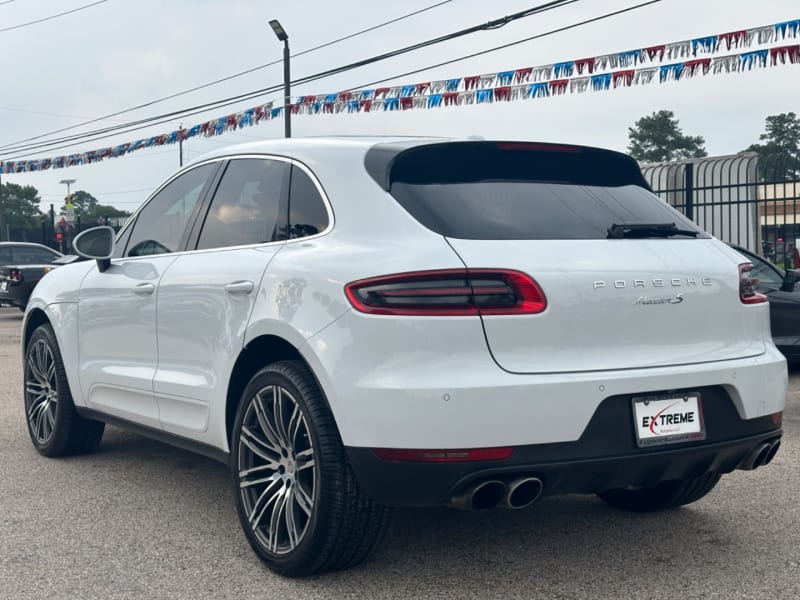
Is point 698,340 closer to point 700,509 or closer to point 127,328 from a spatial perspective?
point 700,509

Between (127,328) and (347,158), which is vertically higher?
(347,158)

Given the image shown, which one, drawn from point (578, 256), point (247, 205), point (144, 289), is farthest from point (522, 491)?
point (144, 289)

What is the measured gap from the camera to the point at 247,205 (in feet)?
15.2

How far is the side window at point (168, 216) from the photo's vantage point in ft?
16.9

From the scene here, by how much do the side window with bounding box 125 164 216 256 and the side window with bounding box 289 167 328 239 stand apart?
904 mm

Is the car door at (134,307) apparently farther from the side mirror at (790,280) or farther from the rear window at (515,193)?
the side mirror at (790,280)

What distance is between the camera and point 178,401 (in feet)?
15.6

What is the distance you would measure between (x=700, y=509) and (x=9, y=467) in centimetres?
392

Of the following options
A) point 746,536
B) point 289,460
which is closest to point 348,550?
point 289,460

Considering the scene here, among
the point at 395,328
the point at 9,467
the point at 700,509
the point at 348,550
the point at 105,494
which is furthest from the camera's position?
the point at 9,467

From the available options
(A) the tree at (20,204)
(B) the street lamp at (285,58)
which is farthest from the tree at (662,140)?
(B) the street lamp at (285,58)

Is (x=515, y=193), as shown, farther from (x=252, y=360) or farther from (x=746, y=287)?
(x=252, y=360)

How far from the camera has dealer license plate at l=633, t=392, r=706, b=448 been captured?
3615 millimetres

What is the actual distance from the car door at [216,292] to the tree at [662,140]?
102244mm
